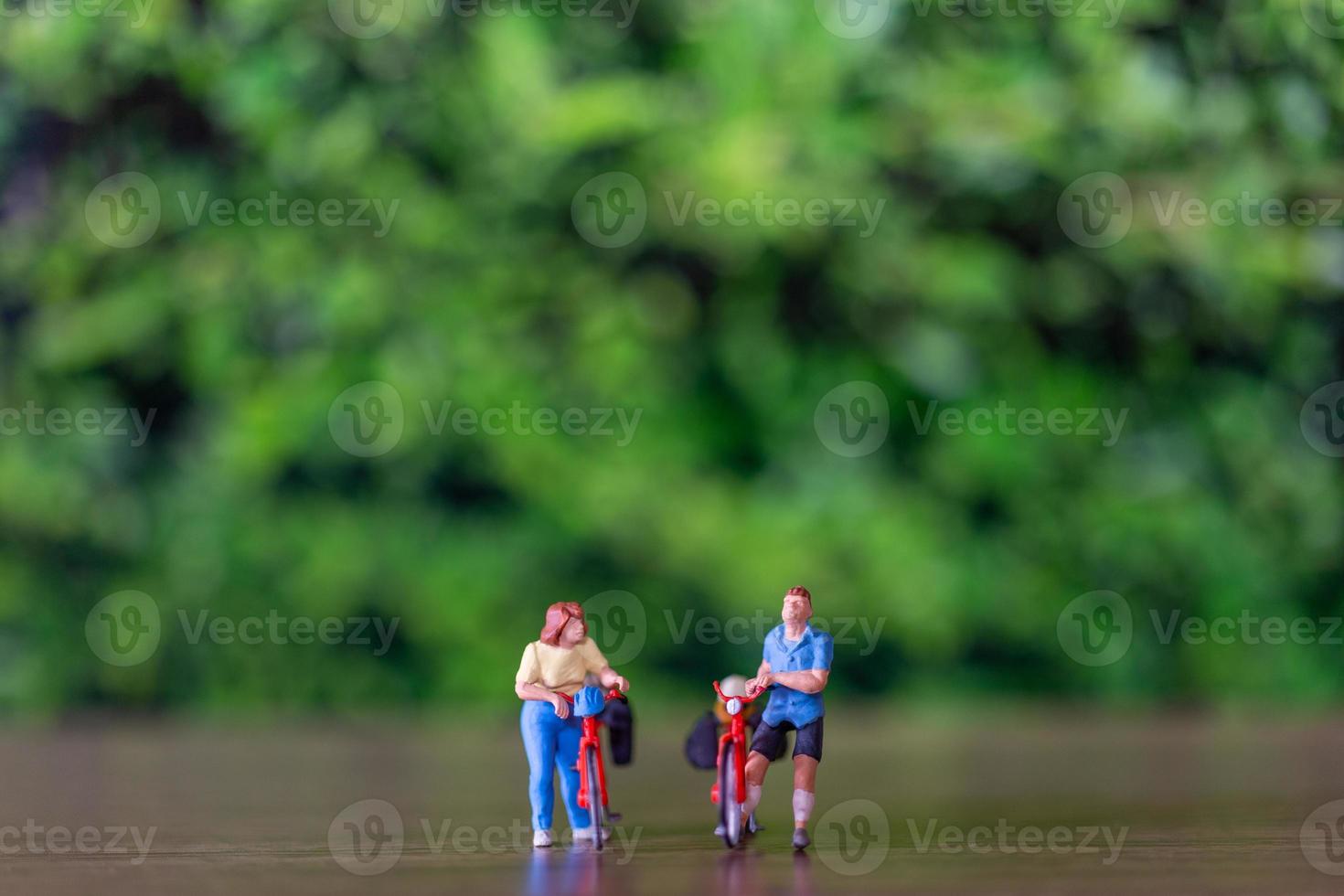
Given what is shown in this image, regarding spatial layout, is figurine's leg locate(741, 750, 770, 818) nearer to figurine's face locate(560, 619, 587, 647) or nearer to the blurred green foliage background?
figurine's face locate(560, 619, 587, 647)

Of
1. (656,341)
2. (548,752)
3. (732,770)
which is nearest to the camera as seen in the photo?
(732,770)

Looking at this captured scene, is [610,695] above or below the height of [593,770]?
above

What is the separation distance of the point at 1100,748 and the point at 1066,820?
2.81 m

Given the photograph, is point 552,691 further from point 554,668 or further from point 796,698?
point 796,698

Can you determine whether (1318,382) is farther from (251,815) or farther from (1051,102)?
(251,815)

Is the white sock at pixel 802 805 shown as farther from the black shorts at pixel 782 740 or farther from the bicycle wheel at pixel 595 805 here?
the bicycle wheel at pixel 595 805

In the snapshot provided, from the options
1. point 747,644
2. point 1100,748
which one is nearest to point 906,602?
point 747,644

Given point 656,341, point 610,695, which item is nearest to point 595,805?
point 610,695

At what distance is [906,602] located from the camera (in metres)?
8.52

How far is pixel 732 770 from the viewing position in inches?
128

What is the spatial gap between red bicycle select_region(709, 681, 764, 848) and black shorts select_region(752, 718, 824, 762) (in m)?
0.04

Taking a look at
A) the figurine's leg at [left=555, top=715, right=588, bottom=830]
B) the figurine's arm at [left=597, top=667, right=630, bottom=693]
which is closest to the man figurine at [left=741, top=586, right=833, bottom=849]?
the figurine's arm at [left=597, top=667, right=630, bottom=693]

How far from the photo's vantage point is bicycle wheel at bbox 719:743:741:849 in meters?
3.26

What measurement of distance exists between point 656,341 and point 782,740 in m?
5.45
